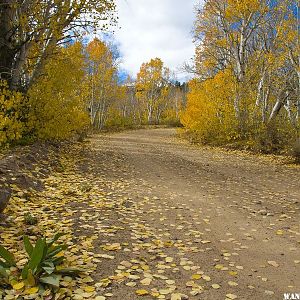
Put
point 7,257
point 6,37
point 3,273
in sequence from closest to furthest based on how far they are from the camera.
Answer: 1. point 3,273
2. point 7,257
3. point 6,37

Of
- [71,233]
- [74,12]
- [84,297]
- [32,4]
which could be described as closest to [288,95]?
[74,12]

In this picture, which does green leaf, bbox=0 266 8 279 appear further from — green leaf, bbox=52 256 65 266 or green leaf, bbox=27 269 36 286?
green leaf, bbox=52 256 65 266

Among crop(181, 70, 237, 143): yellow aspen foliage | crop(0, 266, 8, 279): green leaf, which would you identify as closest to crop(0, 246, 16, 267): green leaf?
crop(0, 266, 8, 279): green leaf

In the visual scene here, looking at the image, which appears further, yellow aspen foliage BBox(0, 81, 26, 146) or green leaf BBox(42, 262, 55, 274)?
yellow aspen foliage BBox(0, 81, 26, 146)

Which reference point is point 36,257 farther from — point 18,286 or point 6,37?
point 6,37

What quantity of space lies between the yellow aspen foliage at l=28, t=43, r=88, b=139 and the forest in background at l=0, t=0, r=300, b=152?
0.12 feet

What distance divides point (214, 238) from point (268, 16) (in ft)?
55.6

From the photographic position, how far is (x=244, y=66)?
18.8 m

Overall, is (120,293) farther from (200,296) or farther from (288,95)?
(288,95)

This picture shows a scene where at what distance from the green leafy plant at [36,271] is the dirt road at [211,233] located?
1.84 feet

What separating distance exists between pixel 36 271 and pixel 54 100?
9.65 m

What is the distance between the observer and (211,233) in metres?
5.12

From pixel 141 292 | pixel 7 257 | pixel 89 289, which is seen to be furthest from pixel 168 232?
pixel 7 257

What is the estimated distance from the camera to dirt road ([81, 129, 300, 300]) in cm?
350
